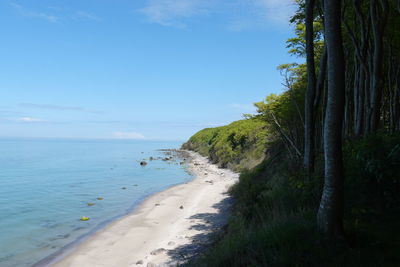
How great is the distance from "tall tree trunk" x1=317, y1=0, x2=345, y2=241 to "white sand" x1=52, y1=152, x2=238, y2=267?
18.3ft

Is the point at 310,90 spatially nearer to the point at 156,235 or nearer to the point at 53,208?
the point at 156,235

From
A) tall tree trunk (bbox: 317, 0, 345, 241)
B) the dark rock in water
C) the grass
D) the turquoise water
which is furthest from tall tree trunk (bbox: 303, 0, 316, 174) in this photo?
the turquoise water

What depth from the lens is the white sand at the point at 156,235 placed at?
34.6 feet

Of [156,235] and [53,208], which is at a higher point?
[156,235]

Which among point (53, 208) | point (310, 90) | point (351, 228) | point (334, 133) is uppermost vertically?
point (310, 90)

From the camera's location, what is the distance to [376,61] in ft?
31.6

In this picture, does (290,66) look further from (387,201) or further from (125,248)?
(125,248)

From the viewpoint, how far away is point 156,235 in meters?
13.2

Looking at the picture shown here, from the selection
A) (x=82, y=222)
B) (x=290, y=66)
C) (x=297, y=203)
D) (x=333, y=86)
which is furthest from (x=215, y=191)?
(x=333, y=86)

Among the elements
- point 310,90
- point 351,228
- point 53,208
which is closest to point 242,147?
point 53,208

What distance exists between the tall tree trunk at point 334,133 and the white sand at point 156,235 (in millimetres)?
5566

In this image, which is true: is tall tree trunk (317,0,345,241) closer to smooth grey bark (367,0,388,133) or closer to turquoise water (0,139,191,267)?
smooth grey bark (367,0,388,133)

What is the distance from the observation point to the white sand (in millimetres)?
10539

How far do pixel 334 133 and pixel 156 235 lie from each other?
10.6 metres
